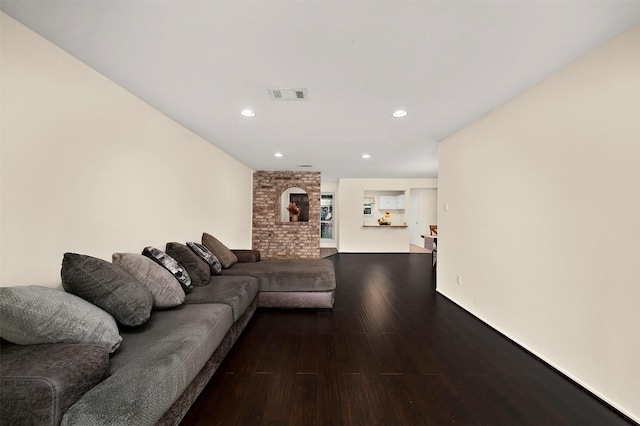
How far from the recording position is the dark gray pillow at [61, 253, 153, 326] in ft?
4.94

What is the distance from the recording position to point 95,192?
6.67 feet

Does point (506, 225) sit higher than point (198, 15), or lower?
lower

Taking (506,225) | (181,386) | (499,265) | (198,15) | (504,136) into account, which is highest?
(198,15)

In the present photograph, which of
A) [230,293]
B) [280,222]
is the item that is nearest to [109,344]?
[230,293]

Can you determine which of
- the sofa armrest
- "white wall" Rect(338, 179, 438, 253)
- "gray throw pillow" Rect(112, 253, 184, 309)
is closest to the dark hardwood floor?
"gray throw pillow" Rect(112, 253, 184, 309)

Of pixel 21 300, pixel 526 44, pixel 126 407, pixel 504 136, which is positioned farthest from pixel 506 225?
pixel 21 300

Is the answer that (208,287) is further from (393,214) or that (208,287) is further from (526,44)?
(393,214)

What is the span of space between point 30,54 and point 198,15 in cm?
118

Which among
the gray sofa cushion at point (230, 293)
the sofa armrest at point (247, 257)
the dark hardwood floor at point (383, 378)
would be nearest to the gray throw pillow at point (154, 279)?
the gray sofa cushion at point (230, 293)

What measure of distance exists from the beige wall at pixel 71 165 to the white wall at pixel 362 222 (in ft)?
17.4

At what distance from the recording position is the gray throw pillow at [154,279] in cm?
197

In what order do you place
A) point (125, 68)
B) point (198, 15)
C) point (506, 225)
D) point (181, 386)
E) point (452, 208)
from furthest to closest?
point (452, 208) → point (506, 225) → point (125, 68) → point (198, 15) → point (181, 386)

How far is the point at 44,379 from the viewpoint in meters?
0.98

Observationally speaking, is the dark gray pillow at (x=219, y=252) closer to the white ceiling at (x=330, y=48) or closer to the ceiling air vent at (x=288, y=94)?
the white ceiling at (x=330, y=48)
